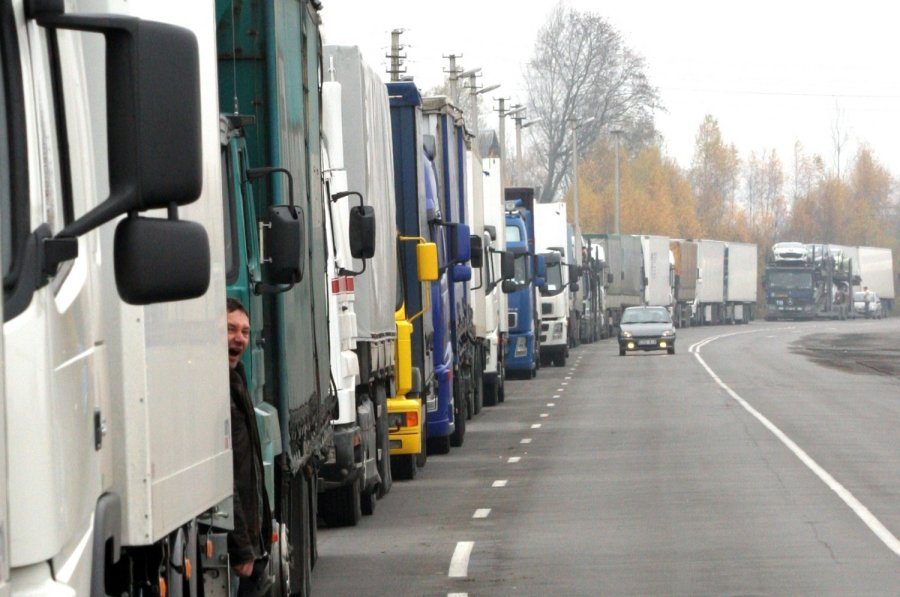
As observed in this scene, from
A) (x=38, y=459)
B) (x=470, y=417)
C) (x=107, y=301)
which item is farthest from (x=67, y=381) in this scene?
(x=470, y=417)

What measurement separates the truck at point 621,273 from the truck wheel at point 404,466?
52247mm

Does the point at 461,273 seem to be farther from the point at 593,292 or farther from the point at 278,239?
the point at 593,292

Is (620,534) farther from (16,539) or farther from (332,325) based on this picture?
(16,539)

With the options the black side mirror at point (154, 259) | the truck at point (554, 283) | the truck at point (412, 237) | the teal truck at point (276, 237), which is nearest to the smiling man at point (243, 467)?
the teal truck at point (276, 237)

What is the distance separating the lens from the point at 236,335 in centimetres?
730

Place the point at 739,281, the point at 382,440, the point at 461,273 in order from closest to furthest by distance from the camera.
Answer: the point at 382,440, the point at 461,273, the point at 739,281

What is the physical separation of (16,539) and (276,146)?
5266 millimetres

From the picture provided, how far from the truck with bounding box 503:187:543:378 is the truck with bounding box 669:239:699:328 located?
43024mm

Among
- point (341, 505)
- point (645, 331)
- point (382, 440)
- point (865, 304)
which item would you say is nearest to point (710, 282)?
point (865, 304)

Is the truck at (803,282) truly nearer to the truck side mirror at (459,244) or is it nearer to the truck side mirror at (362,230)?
the truck side mirror at (459,244)

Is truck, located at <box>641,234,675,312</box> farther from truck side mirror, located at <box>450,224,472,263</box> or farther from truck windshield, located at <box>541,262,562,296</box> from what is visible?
truck side mirror, located at <box>450,224,472,263</box>

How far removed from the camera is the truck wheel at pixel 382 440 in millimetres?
15453

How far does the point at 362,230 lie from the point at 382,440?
3531 millimetres

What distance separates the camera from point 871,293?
117 m
